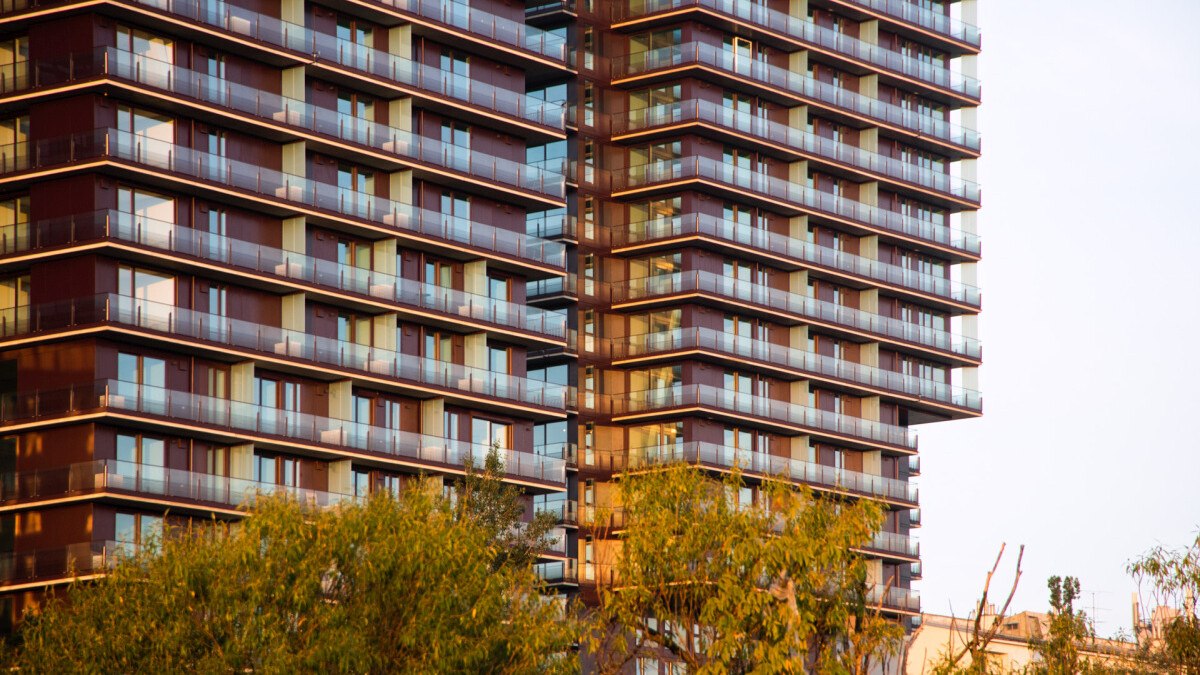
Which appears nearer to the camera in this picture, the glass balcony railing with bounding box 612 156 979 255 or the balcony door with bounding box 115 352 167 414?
the balcony door with bounding box 115 352 167 414

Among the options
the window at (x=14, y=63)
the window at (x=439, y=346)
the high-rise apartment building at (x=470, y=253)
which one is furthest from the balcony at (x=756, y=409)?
the window at (x=14, y=63)

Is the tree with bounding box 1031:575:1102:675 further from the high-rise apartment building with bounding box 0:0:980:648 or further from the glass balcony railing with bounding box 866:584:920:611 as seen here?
the glass balcony railing with bounding box 866:584:920:611

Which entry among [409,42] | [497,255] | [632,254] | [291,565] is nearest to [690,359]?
[632,254]

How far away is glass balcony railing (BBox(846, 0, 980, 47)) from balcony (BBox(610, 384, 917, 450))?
75.3 ft

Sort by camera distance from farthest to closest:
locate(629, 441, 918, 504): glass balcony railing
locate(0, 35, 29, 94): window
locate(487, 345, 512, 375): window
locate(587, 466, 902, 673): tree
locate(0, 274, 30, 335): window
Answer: locate(629, 441, 918, 504): glass balcony railing → locate(487, 345, 512, 375): window → locate(0, 35, 29, 94): window → locate(0, 274, 30, 335): window → locate(587, 466, 902, 673): tree

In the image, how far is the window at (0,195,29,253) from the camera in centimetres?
8638

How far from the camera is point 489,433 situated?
100938mm

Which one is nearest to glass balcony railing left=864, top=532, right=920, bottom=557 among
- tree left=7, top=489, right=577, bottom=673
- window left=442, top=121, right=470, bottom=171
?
window left=442, top=121, right=470, bottom=171

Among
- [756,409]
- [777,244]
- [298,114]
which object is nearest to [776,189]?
[777,244]

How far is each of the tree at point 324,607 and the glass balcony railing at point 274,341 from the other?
23.9 metres

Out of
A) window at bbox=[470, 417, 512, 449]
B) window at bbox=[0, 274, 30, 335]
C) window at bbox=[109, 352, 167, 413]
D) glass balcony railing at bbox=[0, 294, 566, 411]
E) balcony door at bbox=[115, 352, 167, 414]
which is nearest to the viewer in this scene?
balcony door at bbox=[115, 352, 167, 414]

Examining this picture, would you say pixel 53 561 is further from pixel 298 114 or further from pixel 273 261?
pixel 298 114

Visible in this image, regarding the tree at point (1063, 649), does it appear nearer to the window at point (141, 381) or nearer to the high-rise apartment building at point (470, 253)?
the high-rise apartment building at point (470, 253)

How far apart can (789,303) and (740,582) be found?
7043 centimetres
